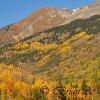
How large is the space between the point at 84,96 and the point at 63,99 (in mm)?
91432

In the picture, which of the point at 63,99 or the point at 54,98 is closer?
the point at 63,99

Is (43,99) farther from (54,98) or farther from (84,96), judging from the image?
(84,96)

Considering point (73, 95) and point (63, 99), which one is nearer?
point (63, 99)

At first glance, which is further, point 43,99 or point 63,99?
point 43,99

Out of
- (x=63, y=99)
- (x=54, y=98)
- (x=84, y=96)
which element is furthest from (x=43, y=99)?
(x=63, y=99)

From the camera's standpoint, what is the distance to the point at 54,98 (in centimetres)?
19862

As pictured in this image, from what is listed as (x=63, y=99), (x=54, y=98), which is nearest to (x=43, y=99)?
(x=54, y=98)

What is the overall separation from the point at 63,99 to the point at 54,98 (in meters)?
89.6

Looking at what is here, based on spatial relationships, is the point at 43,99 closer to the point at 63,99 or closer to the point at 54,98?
the point at 54,98

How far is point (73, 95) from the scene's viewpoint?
189 metres

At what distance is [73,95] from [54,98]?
13.8 metres

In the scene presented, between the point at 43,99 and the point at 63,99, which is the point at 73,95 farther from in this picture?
the point at 63,99

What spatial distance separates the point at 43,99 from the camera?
18938cm

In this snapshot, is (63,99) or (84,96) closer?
(63,99)
